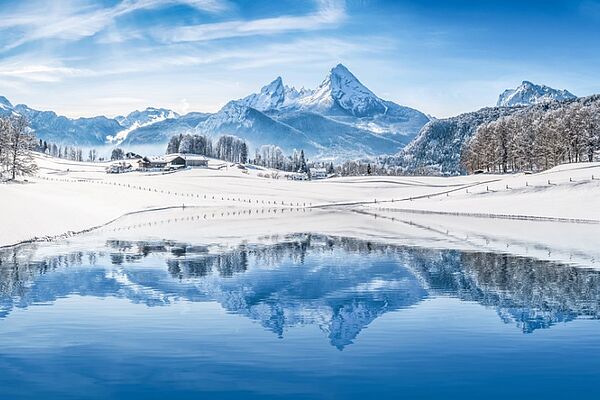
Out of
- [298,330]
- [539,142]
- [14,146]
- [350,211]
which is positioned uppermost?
[539,142]

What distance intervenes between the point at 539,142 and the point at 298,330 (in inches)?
6048

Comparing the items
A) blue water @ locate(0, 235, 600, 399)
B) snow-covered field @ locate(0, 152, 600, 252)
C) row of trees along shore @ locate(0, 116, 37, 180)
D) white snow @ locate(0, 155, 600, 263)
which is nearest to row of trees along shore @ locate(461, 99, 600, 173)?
snow-covered field @ locate(0, 152, 600, 252)

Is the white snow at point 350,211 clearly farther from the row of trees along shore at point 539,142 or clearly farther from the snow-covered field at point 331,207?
the row of trees along shore at point 539,142

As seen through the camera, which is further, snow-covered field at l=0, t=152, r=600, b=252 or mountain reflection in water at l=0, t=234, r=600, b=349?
snow-covered field at l=0, t=152, r=600, b=252

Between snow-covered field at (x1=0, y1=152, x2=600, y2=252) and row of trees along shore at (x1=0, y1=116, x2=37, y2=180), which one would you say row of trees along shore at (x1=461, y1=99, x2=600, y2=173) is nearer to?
snow-covered field at (x1=0, y1=152, x2=600, y2=252)

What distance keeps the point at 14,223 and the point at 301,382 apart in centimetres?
5229

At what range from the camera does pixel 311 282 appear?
37750 millimetres

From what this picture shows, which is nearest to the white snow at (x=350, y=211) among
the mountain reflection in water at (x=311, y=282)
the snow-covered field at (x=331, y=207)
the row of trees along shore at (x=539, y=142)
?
the snow-covered field at (x=331, y=207)

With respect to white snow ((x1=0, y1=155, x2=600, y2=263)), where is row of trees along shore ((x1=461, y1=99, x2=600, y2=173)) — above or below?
above

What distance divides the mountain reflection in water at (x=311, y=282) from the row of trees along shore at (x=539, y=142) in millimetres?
116609

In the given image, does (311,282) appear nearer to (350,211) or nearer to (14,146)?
(350,211)

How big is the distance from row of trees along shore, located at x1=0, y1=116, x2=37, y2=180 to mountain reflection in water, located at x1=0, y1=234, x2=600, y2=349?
83.5 m

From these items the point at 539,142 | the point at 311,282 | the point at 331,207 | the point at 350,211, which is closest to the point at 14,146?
the point at 331,207

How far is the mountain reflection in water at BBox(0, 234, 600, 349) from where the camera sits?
2897 cm
